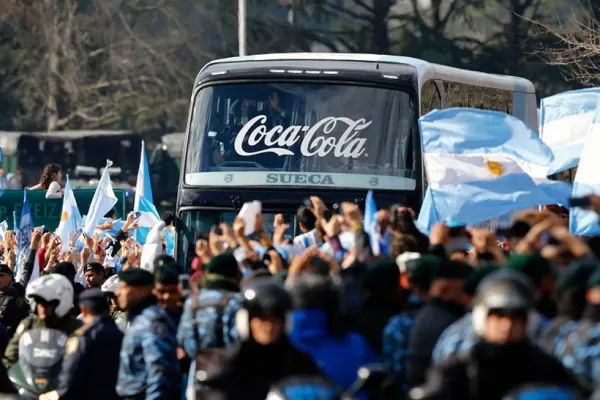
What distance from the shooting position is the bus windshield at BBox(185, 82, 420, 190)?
16.2 m

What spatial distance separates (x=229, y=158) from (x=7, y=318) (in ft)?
14.7

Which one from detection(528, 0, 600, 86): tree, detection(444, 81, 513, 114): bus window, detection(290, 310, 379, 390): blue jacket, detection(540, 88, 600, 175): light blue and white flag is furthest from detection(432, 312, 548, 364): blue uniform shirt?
detection(528, 0, 600, 86): tree

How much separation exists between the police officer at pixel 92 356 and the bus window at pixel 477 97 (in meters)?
8.44

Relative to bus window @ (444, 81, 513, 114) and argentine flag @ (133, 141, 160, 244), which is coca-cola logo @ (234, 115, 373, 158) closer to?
bus window @ (444, 81, 513, 114)

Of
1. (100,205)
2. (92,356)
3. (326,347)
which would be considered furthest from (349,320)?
(100,205)

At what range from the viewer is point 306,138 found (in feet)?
53.8

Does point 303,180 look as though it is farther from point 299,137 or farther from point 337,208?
point 337,208

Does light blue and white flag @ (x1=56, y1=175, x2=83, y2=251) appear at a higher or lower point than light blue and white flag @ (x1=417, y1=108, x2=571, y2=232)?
lower

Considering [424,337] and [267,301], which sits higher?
[267,301]

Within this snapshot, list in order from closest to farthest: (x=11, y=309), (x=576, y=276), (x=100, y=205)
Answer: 1. (x=576, y=276)
2. (x=11, y=309)
3. (x=100, y=205)

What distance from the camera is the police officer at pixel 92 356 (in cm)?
948

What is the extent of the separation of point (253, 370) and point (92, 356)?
3.47m

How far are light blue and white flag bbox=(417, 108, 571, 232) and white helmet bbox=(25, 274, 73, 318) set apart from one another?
12.0 ft

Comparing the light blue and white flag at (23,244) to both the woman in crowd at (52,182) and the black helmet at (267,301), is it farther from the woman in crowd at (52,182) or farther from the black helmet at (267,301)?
the black helmet at (267,301)
